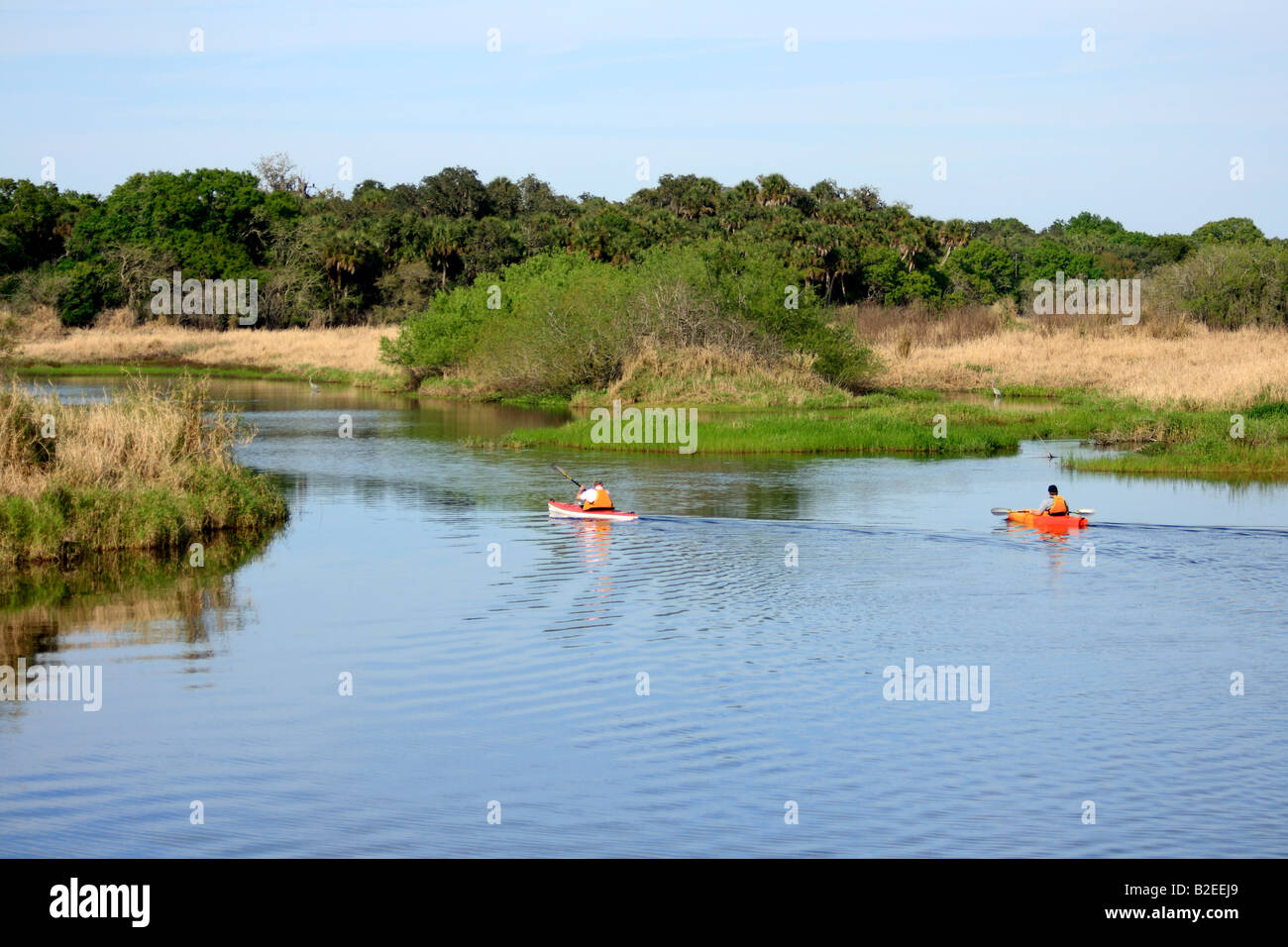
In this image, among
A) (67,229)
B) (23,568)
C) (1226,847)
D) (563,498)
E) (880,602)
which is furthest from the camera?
(67,229)

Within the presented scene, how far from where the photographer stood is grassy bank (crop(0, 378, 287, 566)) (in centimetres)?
2231

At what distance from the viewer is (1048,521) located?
24.9m

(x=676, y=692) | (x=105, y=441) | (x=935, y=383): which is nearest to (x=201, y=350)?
(x=935, y=383)

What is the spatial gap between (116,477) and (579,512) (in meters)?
8.71

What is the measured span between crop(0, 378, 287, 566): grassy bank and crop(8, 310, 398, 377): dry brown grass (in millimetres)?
51934

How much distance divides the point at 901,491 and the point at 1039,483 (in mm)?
3817

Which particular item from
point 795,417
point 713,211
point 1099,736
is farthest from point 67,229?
point 1099,736

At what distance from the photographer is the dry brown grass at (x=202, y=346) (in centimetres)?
8075

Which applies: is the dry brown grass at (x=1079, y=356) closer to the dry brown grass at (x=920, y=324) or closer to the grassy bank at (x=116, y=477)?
the dry brown grass at (x=920, y=324)

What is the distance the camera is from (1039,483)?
3262 cm

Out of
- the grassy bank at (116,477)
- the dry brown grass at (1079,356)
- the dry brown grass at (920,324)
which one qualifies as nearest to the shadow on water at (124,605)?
the grassy bank at (116,477)

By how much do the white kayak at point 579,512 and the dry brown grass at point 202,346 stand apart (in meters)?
51.8

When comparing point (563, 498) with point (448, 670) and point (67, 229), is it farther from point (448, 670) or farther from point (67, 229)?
point (67, 229)

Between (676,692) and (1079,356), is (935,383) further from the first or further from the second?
(676,692)
